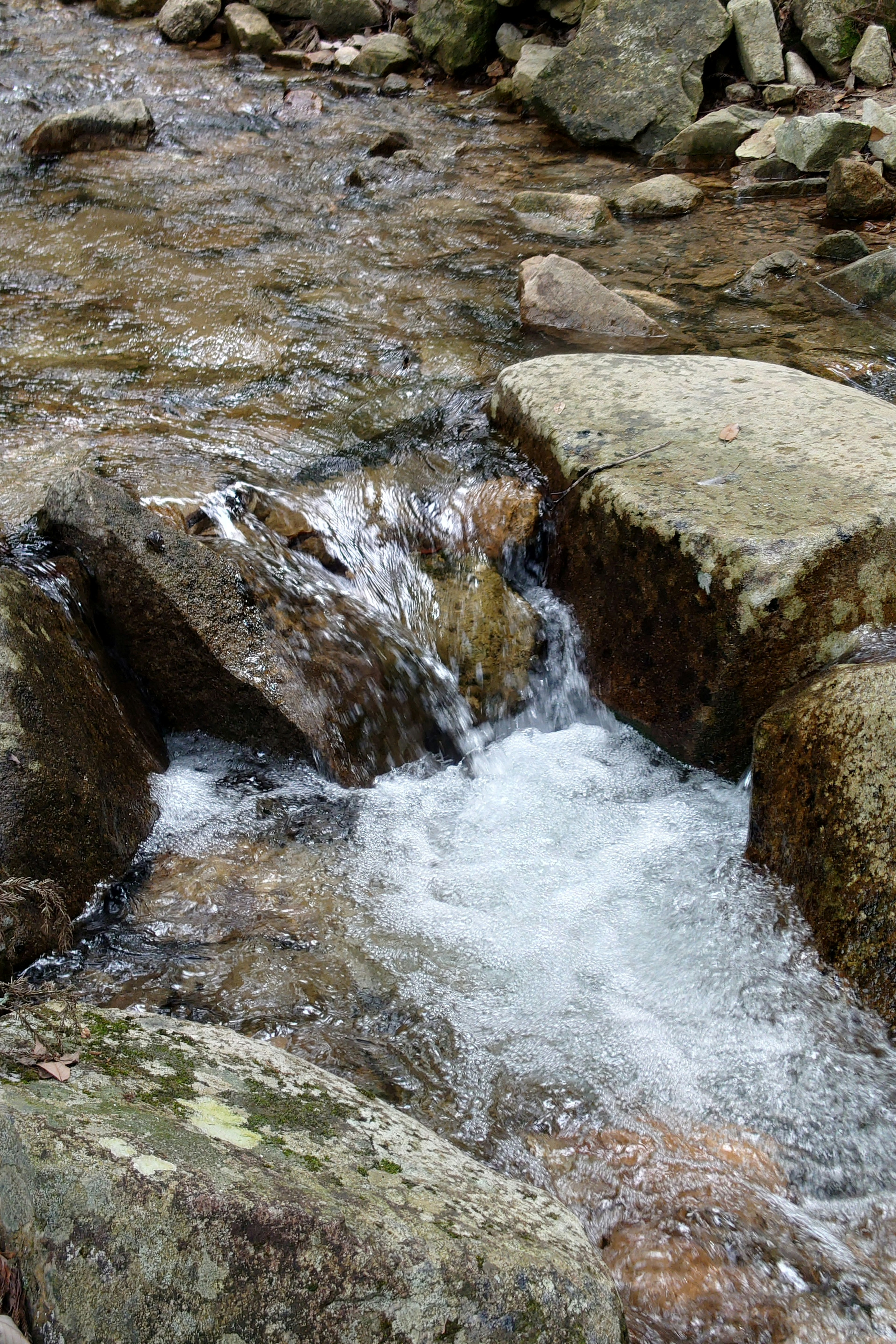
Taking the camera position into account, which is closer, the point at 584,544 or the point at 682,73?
the point at 584,544

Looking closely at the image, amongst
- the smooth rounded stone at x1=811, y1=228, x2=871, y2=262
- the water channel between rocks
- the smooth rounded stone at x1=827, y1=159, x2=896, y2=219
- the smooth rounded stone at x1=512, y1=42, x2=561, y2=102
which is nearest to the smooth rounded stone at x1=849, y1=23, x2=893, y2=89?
the smooth rounded stone at x1=827, y1=159, x2=896, y2=219

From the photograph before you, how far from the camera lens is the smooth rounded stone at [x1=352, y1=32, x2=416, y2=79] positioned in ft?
36.9

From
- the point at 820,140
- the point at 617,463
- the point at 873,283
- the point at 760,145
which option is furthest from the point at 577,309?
the point at 760,145

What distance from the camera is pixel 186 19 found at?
38.8 feet

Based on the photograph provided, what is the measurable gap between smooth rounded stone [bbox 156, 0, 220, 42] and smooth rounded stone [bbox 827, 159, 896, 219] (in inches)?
337

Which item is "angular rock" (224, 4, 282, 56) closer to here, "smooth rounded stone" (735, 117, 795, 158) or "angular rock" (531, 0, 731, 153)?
"angular rock" (531, 0, 731, 153)

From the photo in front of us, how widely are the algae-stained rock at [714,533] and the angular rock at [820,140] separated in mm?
4883

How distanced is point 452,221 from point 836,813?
6344mm

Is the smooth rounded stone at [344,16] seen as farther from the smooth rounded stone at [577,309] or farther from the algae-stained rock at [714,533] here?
the algae-stained rock at [714,533]

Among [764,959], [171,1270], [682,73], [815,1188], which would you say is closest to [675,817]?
[764,959]

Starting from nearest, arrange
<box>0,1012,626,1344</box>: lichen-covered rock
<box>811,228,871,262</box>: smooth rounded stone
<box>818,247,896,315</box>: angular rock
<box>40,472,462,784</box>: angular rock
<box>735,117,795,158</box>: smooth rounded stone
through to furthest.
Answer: <box>0,1012,626,1344</box>: lichen-covered rock
<box>40,472,462,784</box>: angular rock
<box>818,247,896,315</box>: angular rock
<box>811,228,871,262</box>: smooth rounded stone
<box>735,117,795,158</box>: smooth rounded stone

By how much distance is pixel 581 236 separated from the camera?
24.0 ft

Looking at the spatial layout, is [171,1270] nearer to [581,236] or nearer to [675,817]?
[675,817]

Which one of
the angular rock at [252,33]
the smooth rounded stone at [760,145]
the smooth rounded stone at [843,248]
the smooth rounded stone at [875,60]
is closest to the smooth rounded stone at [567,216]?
the smooth rounded stone at [843,248]
